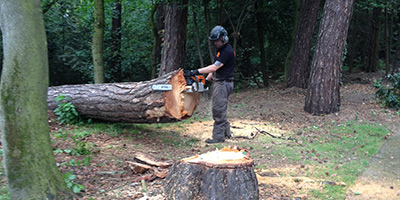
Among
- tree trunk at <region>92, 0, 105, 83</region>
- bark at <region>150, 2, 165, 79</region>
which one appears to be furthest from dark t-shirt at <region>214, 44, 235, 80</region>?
bark at <region>150, 2, 165, 79</region>

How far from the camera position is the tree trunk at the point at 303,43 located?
11594 mm

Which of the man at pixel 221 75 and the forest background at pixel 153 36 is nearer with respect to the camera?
the man at pixel 221 75

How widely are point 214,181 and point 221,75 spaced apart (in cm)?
320

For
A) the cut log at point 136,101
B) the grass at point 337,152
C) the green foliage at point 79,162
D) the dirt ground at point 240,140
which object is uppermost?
the cut log at point 136,101

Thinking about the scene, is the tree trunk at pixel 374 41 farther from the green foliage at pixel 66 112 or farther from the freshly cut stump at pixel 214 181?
the freshly cut stump at pixel 214 181

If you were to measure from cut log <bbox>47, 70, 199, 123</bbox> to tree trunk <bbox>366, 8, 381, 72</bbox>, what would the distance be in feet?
43.8

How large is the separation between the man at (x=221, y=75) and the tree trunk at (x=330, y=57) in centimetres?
350

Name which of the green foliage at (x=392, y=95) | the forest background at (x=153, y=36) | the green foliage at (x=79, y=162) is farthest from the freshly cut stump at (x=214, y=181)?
the forest background at (x=153, y=36)

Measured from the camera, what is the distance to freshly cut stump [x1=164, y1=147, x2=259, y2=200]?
346 centimetres

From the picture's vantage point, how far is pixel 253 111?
9.71m

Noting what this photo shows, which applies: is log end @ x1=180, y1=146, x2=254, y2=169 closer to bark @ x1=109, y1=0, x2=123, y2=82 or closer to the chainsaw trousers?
the chainsaw trousers

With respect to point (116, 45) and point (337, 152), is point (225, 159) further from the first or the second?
point (116, 45)

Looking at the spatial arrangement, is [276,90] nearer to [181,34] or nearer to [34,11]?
[181,34]

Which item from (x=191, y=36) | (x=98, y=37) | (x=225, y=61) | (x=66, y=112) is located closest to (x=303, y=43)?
(x=191, y=36)
